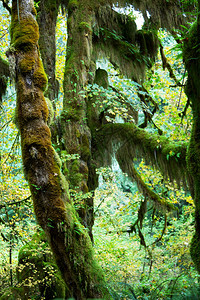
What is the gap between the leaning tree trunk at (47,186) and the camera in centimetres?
394

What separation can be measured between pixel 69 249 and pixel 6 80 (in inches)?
235

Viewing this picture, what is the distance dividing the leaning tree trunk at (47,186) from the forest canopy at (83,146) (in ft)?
0.05

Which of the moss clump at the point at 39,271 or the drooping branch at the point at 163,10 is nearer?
the moss clump at the point at 39,271

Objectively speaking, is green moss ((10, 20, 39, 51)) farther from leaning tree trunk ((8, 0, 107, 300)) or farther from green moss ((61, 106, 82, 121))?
green moss ((61, 106, 82, 121))

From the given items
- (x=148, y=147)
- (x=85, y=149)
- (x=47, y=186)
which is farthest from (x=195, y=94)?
(x=148, y=147)

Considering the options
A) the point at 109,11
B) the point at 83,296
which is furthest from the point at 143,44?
the point at 83,296

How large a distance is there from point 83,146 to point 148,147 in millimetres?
1609

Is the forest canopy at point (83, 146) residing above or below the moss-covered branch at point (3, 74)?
below

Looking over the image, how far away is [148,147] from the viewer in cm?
695

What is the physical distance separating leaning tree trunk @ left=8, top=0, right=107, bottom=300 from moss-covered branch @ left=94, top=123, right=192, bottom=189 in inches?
116

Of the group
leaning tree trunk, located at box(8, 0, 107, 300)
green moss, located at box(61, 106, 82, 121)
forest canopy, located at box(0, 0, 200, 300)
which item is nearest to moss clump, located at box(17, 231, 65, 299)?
forest canopy, located at box(0, 0, 200, 300)

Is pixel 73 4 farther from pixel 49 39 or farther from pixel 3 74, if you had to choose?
pixel 3 74

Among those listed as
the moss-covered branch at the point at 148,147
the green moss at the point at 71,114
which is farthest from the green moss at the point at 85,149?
the moss-covered branch at the point at 148,147

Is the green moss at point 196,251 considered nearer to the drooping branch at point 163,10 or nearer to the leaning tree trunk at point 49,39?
the leaning tree trunk at point 49,39
